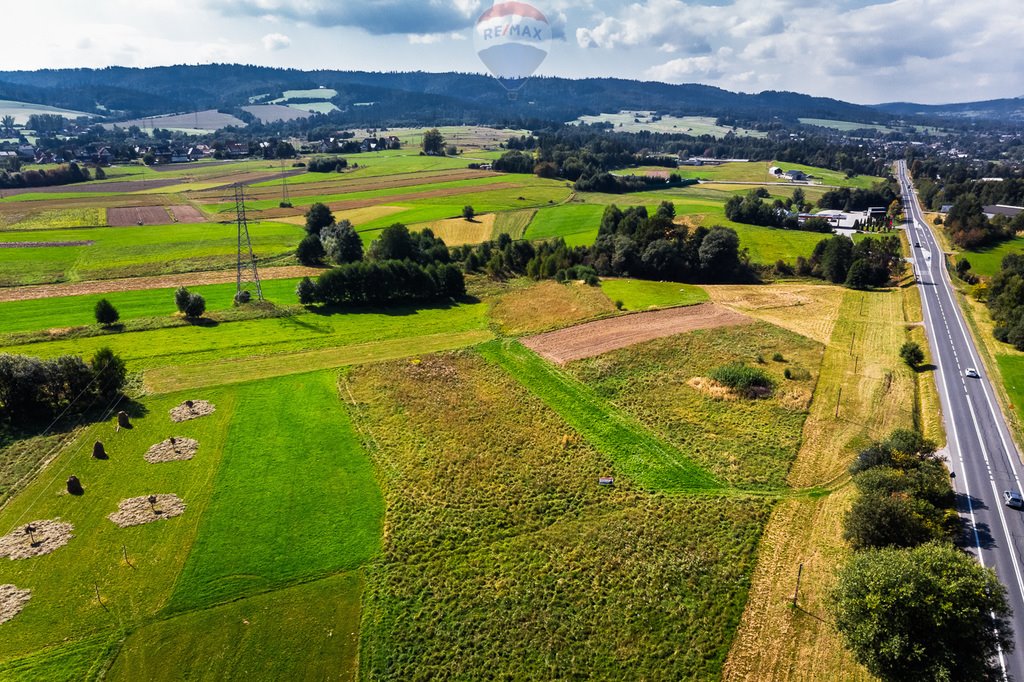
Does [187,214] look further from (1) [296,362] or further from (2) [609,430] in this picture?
(2) [609,430]

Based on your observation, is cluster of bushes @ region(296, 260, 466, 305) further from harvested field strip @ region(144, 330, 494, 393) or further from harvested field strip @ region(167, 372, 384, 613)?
harvested field strip @ region(167, 372, 384, 613)

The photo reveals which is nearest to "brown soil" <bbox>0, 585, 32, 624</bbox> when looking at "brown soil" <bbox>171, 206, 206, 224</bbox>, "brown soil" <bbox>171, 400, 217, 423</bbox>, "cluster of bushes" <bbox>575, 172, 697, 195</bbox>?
"brown soil" <bbox>171, 400, 217, 423</bbox>

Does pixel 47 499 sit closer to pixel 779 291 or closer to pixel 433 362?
pixel 433 362

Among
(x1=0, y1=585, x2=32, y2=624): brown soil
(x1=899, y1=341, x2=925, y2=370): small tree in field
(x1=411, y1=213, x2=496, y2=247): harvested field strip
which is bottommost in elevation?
(x1=0, y1=585, x2=32, y2=624): brown soil

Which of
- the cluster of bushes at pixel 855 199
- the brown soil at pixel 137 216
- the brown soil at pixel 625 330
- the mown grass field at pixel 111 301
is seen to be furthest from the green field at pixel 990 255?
the brown soil at pixel 137 216

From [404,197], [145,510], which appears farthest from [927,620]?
[404,197]
